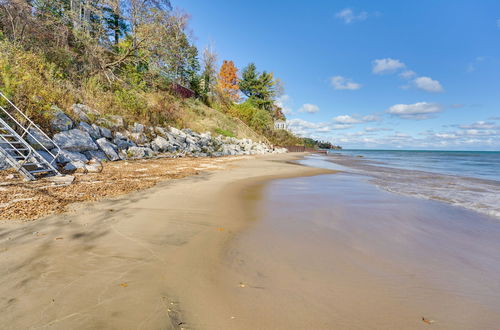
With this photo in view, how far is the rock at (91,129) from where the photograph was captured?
8.20 metres

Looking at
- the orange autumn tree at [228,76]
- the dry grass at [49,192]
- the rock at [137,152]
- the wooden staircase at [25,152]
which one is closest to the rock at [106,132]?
the rock at [137,152]

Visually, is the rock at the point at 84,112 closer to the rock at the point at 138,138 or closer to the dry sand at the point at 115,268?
the rock at the point at 138,138

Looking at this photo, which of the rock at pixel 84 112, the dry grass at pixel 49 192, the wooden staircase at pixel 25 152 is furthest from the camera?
the rock at pixel 84 112

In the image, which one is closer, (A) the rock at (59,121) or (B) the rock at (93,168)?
(B) the rock at (93,168)

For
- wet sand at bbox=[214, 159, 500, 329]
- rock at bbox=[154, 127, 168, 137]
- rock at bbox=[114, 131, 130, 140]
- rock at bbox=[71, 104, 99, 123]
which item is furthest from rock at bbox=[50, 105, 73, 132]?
wet sand at bbox=[214, 159, 500, 329]

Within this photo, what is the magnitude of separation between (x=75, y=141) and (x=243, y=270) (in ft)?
26.1

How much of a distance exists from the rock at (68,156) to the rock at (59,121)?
1.11m

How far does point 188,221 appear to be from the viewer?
3.24 m

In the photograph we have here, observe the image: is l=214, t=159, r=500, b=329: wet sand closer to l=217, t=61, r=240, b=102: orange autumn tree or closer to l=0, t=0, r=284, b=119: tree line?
l=0, t=0, r=284, b=119: tree line

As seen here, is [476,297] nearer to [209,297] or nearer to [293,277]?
[293,277]

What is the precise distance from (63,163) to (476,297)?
882cm

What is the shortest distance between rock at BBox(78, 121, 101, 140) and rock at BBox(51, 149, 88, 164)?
1523mm

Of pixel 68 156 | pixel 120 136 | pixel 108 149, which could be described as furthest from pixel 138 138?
pixel 68 156

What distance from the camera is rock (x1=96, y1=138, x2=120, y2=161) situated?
8438 mm
